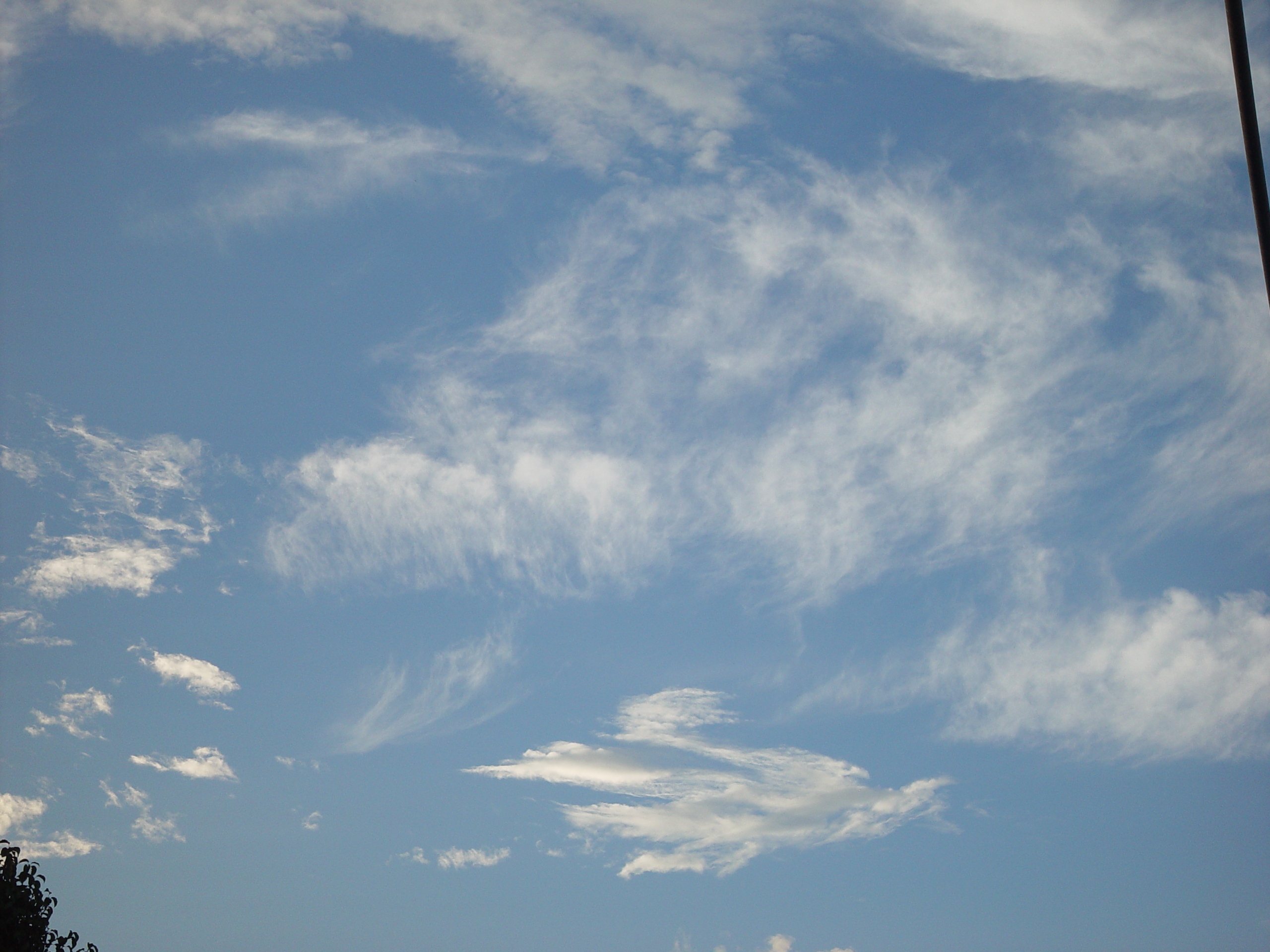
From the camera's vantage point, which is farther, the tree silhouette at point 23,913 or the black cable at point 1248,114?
the tree silhouette at point 23,913

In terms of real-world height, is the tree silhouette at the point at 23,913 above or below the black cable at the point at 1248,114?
below

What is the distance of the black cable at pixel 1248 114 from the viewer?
1078 cm

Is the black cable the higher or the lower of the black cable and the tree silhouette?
the higher

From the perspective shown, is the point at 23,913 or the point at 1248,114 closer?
the point at 1248,114

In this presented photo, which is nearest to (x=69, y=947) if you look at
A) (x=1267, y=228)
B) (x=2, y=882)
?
(x=2, y=882)

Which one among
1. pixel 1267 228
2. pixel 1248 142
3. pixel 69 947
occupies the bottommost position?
pixel 69 947

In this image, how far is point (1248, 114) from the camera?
10781 mm

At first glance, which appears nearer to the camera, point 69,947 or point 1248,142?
point 1248,142

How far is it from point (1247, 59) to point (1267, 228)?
6.49 feet

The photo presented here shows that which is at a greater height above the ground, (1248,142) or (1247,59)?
(1247,59)

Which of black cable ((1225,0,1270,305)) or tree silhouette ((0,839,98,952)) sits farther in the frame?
tree silhouette ((0,839,98,952))

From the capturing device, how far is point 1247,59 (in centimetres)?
1084

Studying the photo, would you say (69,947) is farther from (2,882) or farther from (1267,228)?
(1267,228)

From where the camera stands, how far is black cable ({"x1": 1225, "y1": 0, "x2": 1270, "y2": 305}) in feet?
35.4
